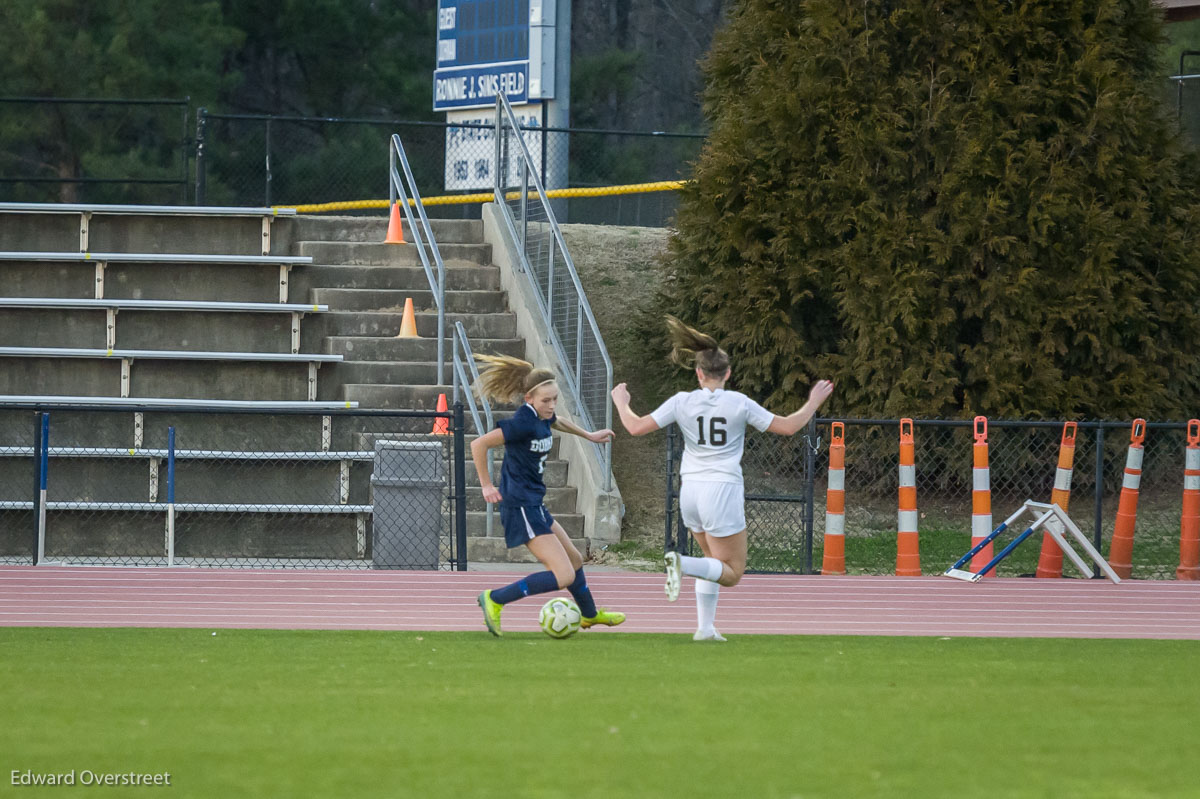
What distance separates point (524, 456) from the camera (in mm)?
9812

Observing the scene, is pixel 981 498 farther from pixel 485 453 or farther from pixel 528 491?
pixel 485 453

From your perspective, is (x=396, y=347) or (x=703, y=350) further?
(x=396, y=347)

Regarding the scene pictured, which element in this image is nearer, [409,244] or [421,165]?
[409,244]

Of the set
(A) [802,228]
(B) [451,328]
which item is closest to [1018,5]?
(A) [802,228]

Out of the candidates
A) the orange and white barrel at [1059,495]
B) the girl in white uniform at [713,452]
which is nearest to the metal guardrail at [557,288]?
the orange and white barrel at [1059,495]

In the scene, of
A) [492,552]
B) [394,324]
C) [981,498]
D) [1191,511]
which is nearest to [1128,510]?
[1191,511]

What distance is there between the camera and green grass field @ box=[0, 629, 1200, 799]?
5590 millimetres

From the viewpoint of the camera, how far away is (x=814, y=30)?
16766 millimetres

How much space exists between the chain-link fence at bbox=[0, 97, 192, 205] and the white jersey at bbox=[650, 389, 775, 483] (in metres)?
21.5

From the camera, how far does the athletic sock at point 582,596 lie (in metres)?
10.0

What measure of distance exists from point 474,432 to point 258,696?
369 inches

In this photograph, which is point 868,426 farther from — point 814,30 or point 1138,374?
point 814,30

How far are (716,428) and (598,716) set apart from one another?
2.72 meters

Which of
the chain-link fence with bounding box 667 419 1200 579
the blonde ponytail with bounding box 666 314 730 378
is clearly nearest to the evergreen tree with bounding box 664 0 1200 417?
the chain-link fence with bounding box 667 419 1200 579
